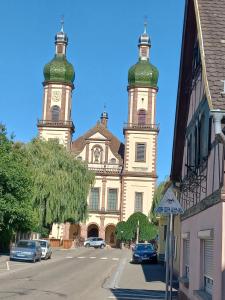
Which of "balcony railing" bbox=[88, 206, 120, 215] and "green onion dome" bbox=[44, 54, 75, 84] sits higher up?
"green onion dome" bbox=[44, 54, 75, 84]

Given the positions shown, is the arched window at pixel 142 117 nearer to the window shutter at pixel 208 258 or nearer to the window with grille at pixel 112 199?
the window with grille at pixel 112 199

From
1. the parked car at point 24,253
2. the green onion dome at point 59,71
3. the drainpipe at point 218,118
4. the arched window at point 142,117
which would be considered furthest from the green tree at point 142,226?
the drainpipe at point 218,118

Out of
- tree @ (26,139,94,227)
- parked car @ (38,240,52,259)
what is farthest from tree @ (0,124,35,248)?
tree @ (26,139,94,227)

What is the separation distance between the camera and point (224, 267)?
8.73 m

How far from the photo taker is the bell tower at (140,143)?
78.2m

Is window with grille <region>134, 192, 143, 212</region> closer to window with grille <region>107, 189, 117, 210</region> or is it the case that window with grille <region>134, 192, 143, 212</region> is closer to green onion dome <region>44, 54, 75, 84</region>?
window with grille <region>107, 189, 117, 210</region>

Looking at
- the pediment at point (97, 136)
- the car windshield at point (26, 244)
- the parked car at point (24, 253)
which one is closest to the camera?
the parked car at point (24, 253)

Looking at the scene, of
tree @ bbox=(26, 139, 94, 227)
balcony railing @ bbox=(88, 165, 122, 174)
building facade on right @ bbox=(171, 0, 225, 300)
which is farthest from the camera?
balcony railing @ bbox=(88, 165, 122, 174)

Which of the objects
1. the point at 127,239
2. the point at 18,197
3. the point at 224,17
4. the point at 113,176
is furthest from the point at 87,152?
the point at 224,17

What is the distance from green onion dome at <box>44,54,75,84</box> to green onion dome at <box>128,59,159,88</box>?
831cm

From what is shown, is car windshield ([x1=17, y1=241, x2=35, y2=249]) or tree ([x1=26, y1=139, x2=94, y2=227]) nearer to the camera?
car windshield ([x1=17, y1=241, x2=35, y2=249])

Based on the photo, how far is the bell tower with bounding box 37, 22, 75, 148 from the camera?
260 feet

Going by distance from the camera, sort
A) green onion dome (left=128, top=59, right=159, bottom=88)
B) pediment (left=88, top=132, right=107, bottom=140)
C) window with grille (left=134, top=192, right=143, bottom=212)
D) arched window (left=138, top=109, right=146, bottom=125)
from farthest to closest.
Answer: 1. pediment (left=88, top=132, right=107, bottom=140)
2. green onion dome (left=128, top=59, right=159, bottom=88)
3. arched window (left=138, top=109, right=146, bottom=125)
4. window with grille (left=134, top=192, right=143, bottom=212)

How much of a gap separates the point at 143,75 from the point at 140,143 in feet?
31.5
